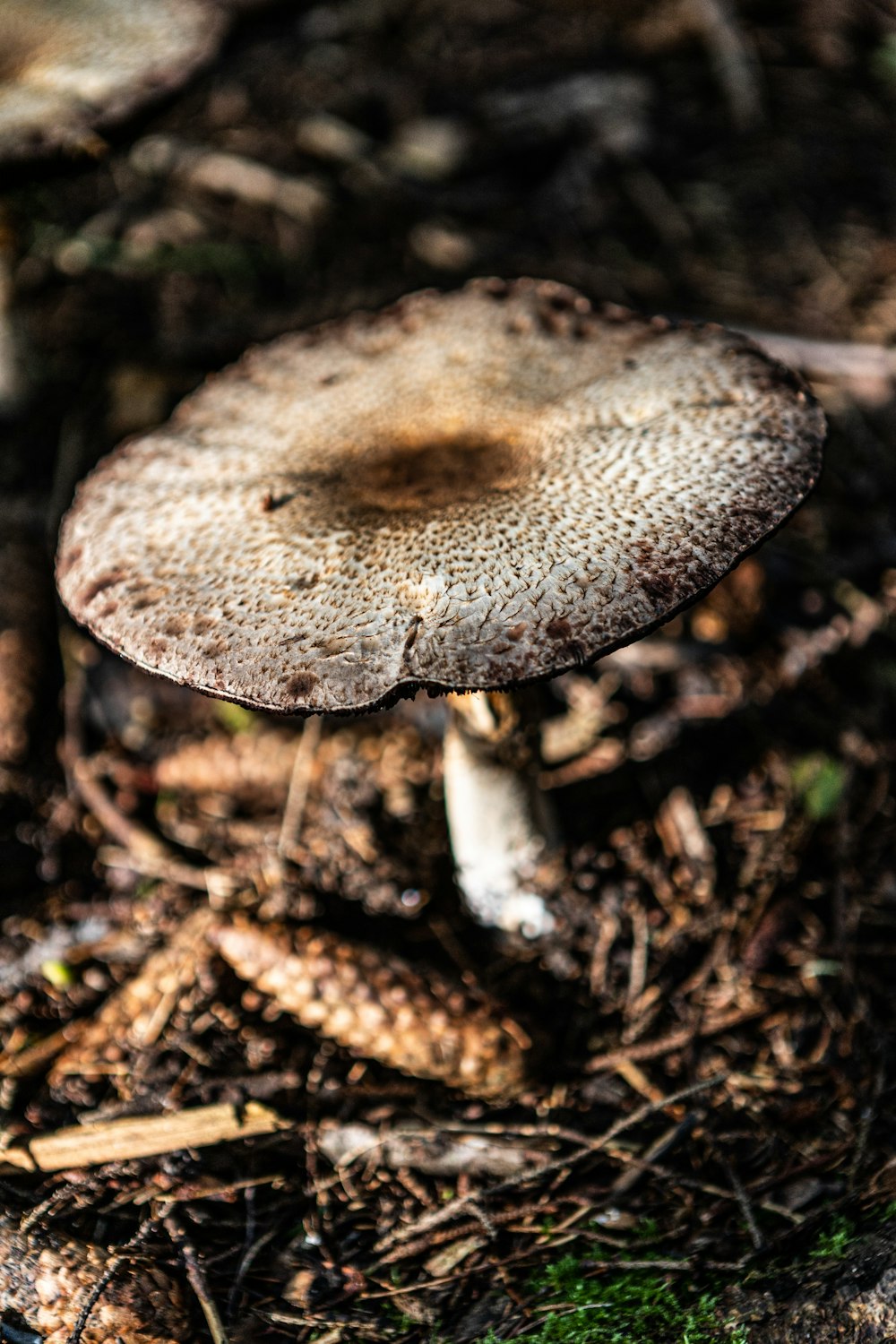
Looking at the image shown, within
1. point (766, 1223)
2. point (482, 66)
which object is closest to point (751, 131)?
point (482, 66)

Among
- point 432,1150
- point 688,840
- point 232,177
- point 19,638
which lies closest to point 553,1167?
point 432,1150

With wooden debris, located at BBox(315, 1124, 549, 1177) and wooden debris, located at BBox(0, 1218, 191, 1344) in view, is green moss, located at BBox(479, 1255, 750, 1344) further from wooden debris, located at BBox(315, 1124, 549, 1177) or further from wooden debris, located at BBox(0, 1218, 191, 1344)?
wooden debris, located at BBox(0, 1218, 191, 1344)

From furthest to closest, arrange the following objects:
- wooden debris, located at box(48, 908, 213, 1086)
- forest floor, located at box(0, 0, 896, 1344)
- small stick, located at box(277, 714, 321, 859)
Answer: small stick, located at box(277, 714, 321, 859)
wooden debris, located at box(48, 908, 213, 1086)
forest floor, located at box(0, 0, 896, 1344)

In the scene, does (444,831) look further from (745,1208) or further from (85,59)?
(85,59)

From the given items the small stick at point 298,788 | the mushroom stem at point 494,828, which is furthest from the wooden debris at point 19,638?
the mushroom stem at point 494,828

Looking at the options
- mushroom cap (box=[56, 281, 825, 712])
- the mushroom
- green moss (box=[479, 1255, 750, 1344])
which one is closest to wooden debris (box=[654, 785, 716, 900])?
the mushroom

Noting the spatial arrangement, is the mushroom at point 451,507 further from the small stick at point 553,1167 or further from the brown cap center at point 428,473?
the small stick at point 553,1167
